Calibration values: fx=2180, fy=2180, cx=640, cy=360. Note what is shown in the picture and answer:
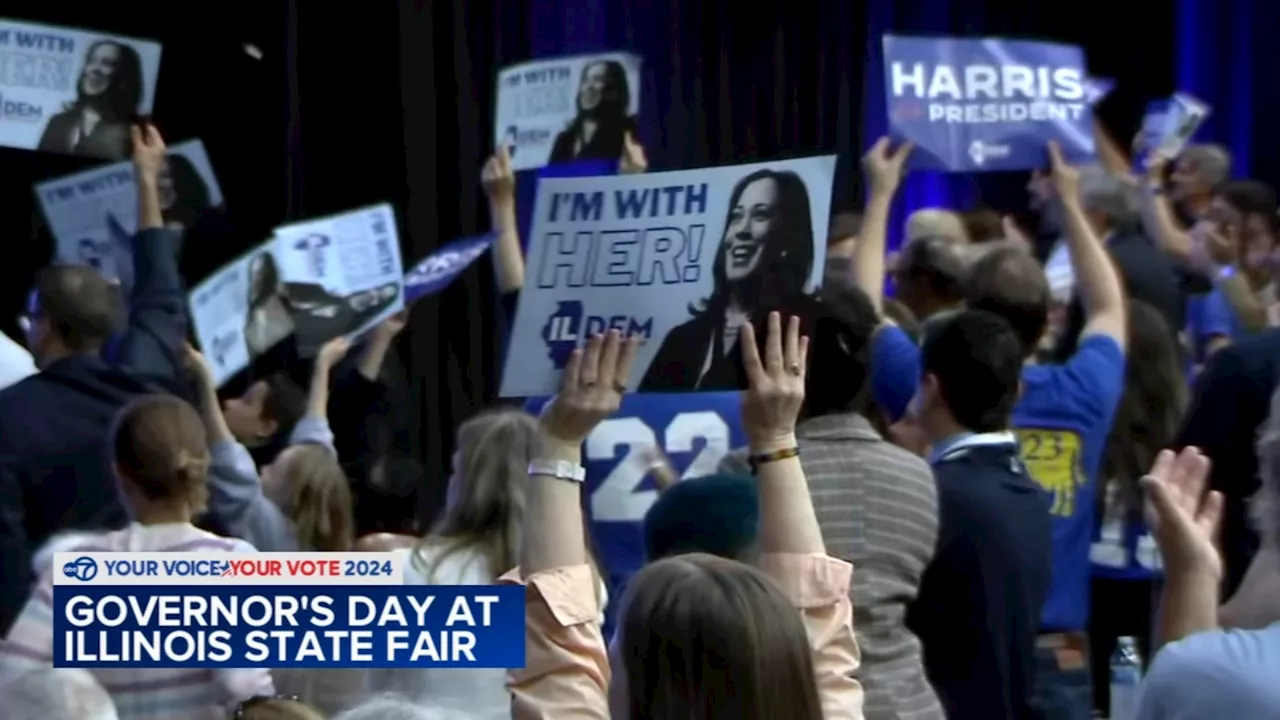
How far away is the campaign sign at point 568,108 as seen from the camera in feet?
17.2

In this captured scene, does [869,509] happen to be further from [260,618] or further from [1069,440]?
[1069,440]

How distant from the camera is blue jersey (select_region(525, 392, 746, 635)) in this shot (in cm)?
391

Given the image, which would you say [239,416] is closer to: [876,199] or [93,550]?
[876,199]

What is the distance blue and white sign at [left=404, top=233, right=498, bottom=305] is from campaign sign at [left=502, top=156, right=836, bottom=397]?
1.47 m

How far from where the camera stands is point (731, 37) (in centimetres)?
861

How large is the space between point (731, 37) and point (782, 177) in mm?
5480

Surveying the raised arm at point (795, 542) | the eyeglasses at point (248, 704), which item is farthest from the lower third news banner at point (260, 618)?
the raised arm at point (795, 542)

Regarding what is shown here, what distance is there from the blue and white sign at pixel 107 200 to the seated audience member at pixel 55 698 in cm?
288

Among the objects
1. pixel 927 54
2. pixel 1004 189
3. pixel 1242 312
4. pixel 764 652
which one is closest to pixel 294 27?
pixel 1004 189

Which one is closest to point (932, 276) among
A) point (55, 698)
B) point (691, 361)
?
point (691, 361)

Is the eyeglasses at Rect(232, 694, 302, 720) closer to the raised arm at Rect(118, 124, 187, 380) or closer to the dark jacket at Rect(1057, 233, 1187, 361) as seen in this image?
the raised arm at Rect(118, 124, 187, 380)

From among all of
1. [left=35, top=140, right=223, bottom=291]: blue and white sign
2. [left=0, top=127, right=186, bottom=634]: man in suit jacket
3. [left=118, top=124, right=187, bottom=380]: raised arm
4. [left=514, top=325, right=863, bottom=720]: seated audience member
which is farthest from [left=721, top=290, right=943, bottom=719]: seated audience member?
[left=35, top=140, right=223, bottom=291]: blue and white sign

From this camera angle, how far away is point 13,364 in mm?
4250

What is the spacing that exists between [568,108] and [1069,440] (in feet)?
5.77
